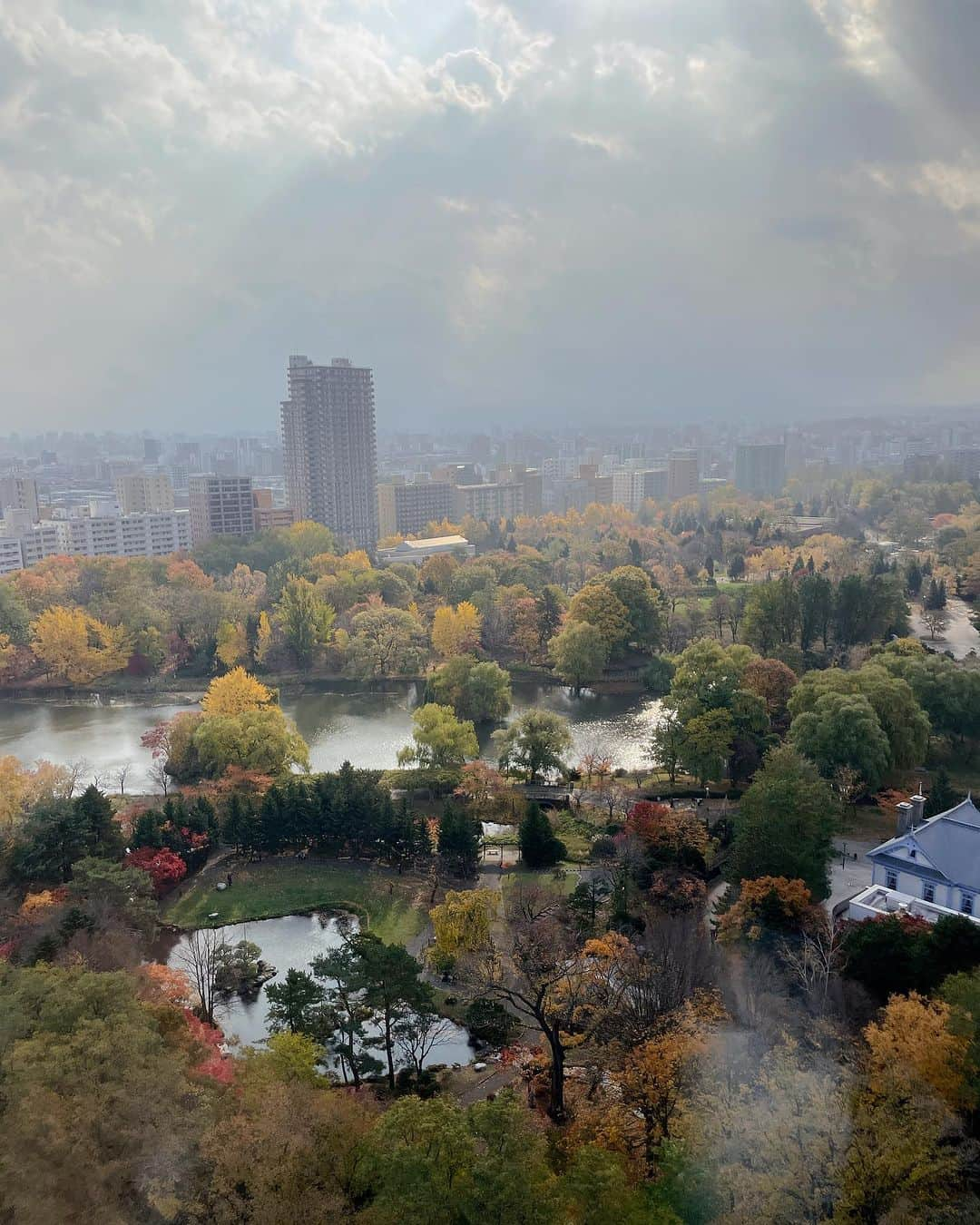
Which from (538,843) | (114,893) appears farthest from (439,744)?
(114,893)

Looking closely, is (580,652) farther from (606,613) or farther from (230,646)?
(230,646)

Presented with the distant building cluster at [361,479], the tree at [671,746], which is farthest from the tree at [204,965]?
the distant building cluster at [361,479]

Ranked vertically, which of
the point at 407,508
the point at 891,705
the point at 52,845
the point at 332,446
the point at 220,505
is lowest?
the point at 52,845

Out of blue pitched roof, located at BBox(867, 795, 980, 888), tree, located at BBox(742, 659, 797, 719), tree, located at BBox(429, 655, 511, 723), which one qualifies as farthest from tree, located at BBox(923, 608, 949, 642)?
blue pitched roof, located at BBox(867, 795, 980, 888)

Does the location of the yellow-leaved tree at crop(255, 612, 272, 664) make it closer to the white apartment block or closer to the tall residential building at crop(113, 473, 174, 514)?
the white apartment block

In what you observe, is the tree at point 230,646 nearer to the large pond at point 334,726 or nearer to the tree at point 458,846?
the large pond at point 334,726
